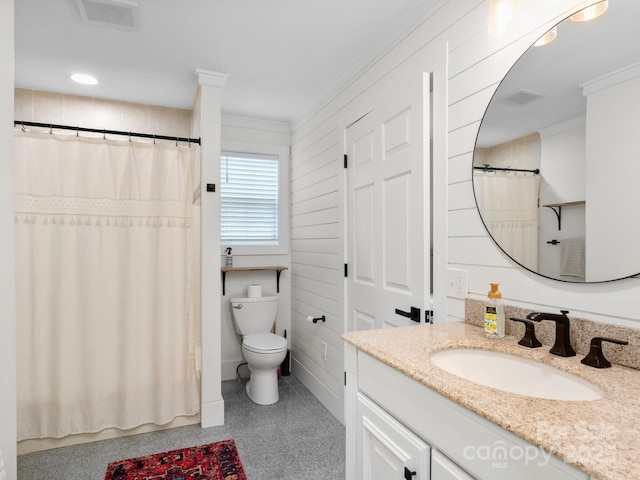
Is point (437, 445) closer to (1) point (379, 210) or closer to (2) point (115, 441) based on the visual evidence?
(1) point (379, 210)

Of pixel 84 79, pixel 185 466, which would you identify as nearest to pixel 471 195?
pixel 185 466

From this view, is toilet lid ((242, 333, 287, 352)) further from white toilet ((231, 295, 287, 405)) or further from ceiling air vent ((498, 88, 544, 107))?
ceiling air vent ((498, 88, 544, 107))

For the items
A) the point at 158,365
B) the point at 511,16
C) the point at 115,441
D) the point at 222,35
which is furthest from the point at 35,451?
the point at 511,16

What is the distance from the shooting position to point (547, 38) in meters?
1.29

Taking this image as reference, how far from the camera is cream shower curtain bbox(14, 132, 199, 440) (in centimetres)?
232

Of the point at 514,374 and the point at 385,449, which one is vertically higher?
the point at 514,374

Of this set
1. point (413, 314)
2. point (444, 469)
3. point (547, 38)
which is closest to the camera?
point (444, 469)

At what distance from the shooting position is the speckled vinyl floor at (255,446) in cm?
209

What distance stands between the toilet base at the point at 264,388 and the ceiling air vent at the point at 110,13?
246 centimetres

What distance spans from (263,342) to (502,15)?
254cm

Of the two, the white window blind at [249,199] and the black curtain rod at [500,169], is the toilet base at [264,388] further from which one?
the black curtain rod at [500,169]

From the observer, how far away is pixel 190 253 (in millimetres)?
2650

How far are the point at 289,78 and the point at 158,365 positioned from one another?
2.21m

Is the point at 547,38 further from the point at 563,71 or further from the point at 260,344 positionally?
the point at 260,344
